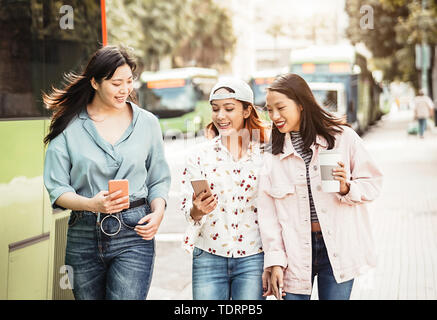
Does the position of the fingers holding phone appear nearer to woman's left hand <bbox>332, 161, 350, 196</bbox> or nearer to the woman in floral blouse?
the woman in floral blouse

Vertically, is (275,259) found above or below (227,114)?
below

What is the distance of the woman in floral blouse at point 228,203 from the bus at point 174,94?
63.8ft

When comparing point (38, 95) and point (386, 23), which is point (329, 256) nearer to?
point (38, 95)

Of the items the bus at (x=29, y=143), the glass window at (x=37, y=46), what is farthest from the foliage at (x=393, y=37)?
the bus at (x=29, y=143)

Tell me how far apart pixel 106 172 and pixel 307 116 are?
81 centimetres

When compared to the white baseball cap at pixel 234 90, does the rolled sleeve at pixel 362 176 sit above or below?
below

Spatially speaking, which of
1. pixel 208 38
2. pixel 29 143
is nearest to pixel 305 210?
pixel 29 143

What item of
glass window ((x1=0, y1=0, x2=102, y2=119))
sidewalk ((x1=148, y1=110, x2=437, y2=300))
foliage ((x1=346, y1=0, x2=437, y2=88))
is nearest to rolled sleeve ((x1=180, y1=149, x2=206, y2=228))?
glass window ((x1=0, y1=0, x2=102, y2=119))

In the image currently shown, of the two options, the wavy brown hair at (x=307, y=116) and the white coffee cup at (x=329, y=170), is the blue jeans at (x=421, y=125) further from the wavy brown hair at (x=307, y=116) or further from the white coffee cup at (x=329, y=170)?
the white coffee cup at (x=329, y=170)

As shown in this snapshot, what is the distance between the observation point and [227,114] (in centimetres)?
270

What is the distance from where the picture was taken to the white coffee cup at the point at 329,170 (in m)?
2.49

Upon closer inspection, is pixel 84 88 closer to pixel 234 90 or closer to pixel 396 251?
pixel 234 90

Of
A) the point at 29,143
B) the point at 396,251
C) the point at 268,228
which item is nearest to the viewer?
the point at 268,228

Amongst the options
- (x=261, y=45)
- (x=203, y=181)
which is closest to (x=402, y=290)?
(x=203, y=181)
